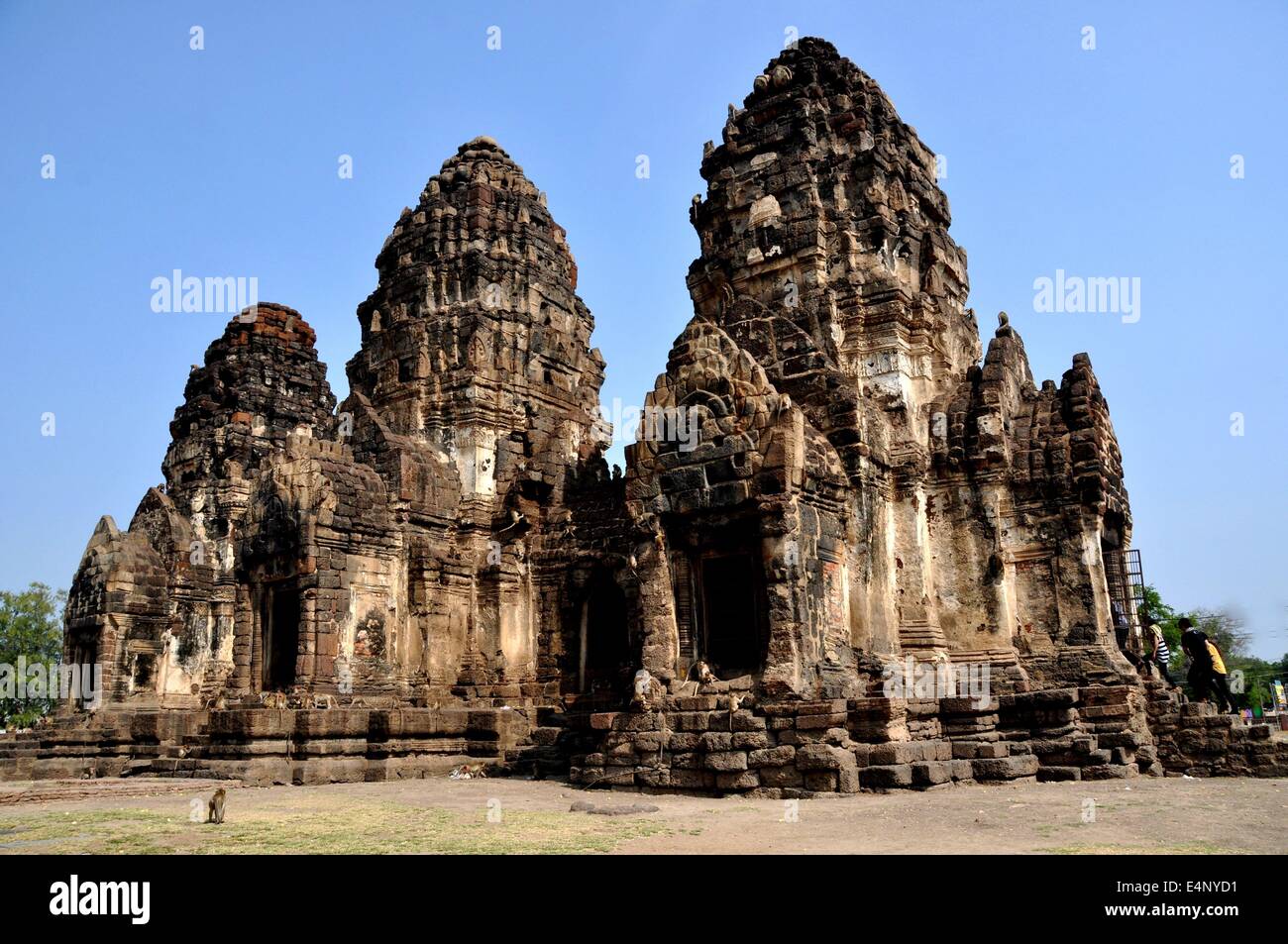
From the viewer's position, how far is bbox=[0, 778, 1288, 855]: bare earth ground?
303 inches

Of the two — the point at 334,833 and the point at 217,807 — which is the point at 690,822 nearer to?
the point at 334,833

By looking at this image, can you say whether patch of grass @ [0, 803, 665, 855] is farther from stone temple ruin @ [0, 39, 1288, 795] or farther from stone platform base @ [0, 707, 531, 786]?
stone platform base @ [0, 707, 531, 786]

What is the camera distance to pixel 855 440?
15195 millimetres

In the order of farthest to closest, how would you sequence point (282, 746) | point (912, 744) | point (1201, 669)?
Answer: point (282, 746), point (1201, 669), point (912, 744)

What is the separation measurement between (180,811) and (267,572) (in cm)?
750

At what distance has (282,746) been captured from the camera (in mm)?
16172

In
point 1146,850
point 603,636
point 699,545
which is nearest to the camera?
point 1146,850

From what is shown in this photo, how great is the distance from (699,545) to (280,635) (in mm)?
8612

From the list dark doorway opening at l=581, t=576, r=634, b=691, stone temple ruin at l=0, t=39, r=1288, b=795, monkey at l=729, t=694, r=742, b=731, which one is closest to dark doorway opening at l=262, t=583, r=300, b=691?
stone temple ruin at l=0, t=39, r=1288, b=795

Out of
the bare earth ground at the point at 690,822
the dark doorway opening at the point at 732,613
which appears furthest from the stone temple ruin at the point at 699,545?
the bare earth ground at the point at 690,822

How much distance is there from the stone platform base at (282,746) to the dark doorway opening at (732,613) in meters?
5.14

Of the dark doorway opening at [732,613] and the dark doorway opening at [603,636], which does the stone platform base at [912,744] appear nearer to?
the dark doorway opening at [732,613]

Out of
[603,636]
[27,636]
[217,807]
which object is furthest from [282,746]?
[27,636]

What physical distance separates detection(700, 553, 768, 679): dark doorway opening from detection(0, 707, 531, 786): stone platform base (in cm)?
514
